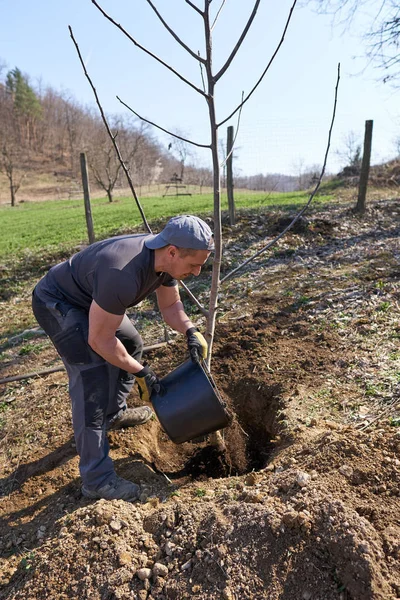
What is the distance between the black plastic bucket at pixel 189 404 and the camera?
228 centimetres

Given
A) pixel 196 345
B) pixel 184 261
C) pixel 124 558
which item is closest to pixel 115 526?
pixel 124 558

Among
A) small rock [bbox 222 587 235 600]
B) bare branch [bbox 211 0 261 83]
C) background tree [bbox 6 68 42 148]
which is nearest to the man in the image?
bare branch [bbox 211 0 261 83]

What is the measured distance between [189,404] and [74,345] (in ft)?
2.36

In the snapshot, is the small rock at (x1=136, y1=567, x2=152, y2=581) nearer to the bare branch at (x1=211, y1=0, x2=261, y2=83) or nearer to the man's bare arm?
A: the man's bare arm

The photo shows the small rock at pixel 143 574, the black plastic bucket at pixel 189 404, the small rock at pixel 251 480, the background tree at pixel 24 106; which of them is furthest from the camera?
the background tree at pixel 24 106

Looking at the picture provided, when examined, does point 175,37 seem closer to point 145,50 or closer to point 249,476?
point 145,50

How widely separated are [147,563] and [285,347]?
2.29m

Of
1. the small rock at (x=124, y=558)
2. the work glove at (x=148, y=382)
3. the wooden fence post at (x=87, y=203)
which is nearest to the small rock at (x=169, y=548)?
the small rock at (x=124, y=558)

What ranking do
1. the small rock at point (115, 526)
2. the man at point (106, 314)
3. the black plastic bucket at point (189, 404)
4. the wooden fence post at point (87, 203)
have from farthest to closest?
the wooden fence post at point (87, 203), the black plastic bucket at point (189, 404), the man at point (106, 314), the small rock at point (115, 526)

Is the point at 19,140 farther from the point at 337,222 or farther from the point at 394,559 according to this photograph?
the point at 394,559

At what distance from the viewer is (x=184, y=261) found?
2025 millimetres

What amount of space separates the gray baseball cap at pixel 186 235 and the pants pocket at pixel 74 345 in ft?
2.19

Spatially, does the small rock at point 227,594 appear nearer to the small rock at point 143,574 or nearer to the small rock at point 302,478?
the small rock at point 143,574

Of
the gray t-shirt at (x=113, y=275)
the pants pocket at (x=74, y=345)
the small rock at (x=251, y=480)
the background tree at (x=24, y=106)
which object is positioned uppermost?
the background tree at (x=24, y=106)
